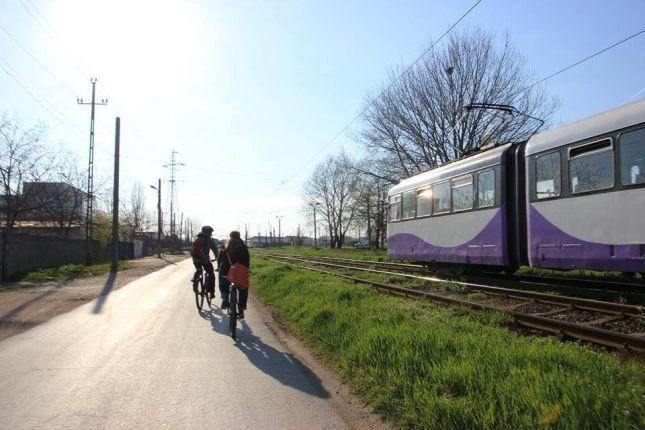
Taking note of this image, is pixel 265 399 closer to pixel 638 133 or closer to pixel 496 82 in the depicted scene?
pixel 638 133

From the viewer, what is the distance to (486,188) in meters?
12.6

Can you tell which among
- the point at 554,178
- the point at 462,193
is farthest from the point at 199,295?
the point at 554,178

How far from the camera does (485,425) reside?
11.8ft

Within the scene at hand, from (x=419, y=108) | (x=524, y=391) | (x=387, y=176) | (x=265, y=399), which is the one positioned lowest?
(x=265, y=399)

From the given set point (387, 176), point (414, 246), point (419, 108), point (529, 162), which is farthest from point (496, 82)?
point (529, 162)

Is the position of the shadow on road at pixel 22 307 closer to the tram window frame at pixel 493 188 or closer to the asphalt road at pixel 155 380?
the asphalt road at pixel 155 380

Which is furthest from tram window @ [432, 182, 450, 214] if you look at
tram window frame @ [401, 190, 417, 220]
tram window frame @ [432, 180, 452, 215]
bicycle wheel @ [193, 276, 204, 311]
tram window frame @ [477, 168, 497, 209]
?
bicycle wheel @ [193, 276, 204, 311]

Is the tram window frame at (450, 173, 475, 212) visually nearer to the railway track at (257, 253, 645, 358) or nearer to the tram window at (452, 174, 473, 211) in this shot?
the tram window at (452, 174, 473, 211)

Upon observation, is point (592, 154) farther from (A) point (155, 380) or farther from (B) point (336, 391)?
(A) point (155, 380)

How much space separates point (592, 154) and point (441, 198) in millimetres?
5682

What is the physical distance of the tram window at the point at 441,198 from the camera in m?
14.5

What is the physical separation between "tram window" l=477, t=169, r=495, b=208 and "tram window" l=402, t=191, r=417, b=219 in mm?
3850

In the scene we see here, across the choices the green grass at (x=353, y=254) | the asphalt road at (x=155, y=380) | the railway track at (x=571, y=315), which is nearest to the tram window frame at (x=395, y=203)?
the railway track at (x=571, y=315)

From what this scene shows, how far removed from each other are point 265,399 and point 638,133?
723 centimetres
